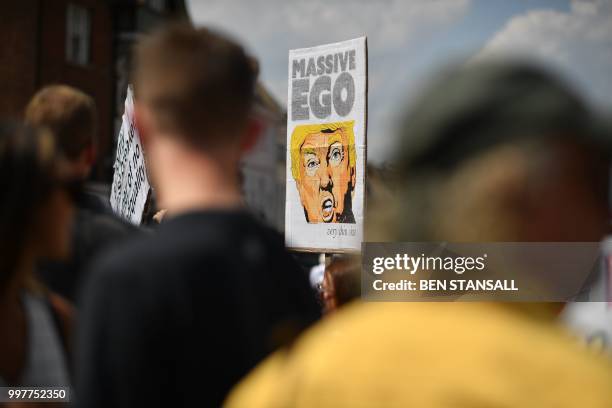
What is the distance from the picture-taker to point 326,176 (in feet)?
17.9

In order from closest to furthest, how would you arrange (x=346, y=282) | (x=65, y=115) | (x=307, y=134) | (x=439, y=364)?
(x=439, y=364) < (x=65, y=115) < (x=346, y=282) < (x=307, y=134)

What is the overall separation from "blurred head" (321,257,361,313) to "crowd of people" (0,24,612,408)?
1.04 meters

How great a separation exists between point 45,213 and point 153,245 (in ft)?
1.22

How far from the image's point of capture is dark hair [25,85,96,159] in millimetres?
2355

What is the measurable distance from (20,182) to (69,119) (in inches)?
27.0

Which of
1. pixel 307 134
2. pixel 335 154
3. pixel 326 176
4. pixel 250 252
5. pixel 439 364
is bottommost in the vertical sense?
pixel 439 364

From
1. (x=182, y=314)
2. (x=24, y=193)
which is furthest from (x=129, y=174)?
(x=182, y=314)

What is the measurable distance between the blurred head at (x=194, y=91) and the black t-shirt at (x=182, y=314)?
0.15 meters

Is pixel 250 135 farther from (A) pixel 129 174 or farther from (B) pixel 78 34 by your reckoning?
(B) pixel 78 34

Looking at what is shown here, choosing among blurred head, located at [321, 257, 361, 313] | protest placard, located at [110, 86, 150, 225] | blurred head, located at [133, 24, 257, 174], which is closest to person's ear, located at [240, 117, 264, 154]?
blurred head, located at [133, 24, 257, 174]

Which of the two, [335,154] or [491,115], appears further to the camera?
[335,154]

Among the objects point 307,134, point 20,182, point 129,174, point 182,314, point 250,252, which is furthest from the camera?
point 307,134

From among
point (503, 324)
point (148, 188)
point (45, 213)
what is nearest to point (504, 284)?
point (503, 324)

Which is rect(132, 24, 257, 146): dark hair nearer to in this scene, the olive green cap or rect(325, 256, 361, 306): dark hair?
the olive green cap
